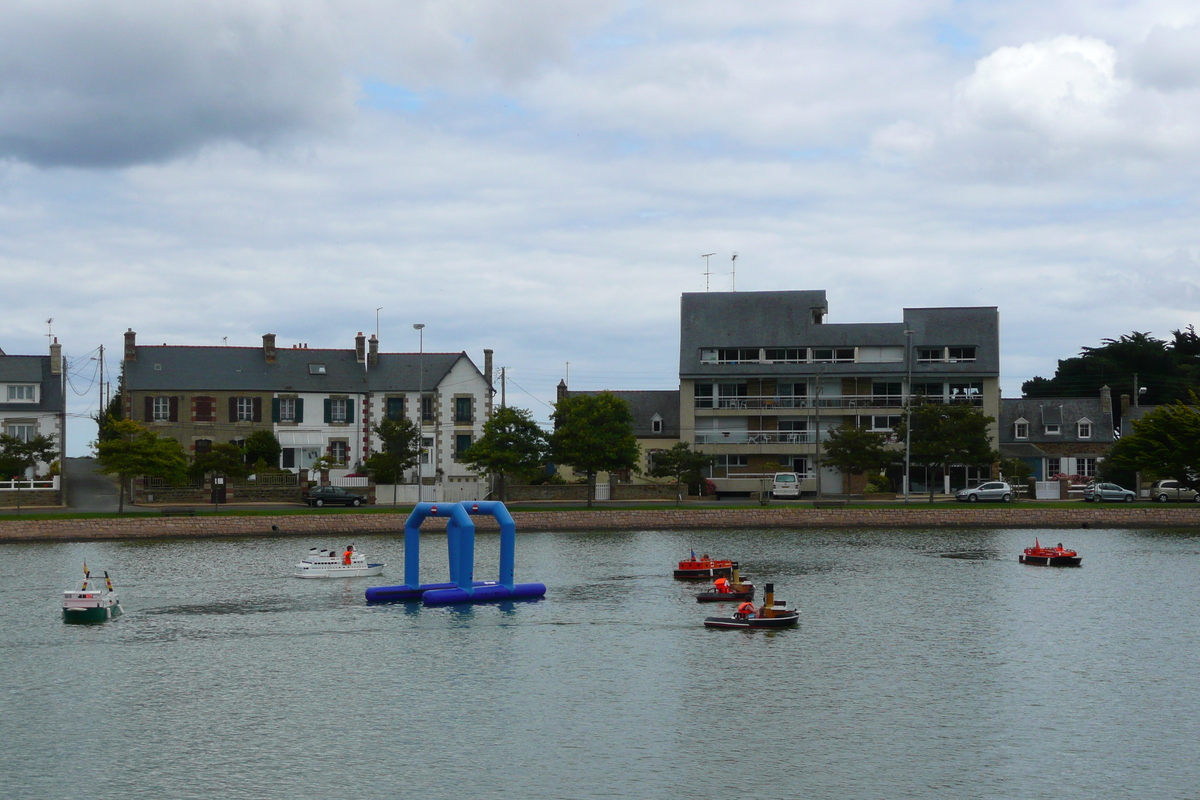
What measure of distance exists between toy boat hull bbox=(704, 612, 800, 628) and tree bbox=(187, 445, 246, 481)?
53.0m

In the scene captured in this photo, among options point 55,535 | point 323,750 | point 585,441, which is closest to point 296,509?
point 55,535

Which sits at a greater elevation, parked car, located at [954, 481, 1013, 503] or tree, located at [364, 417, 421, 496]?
tree, located at [364, 417, 421, 496]

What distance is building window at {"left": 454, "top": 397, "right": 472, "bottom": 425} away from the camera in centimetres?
9738

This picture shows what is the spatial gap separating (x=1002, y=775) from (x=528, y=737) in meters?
10.4

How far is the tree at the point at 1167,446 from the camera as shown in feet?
274

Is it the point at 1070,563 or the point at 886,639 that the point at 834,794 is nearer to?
the point at 886,639

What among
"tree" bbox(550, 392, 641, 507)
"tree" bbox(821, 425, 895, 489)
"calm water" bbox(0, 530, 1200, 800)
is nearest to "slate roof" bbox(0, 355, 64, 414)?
"tree" bbox(550, 392, 641, 507)

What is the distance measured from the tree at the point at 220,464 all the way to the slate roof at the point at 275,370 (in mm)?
A: 8364

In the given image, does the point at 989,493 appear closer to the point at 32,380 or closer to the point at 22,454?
the point at 22,454

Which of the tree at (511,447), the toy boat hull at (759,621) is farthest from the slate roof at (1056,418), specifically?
the toy boat hull at (759,621)

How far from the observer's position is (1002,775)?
24.6m

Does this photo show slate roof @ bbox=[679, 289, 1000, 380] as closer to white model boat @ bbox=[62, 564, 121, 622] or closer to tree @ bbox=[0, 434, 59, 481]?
tree @ bbox=[0, 434, 59, 481]

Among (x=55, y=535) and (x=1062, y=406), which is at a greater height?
(x=1062, y=406)

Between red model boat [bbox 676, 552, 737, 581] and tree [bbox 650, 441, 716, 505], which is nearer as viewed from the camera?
red model boat [bbox 676, 552, 737, 581]
